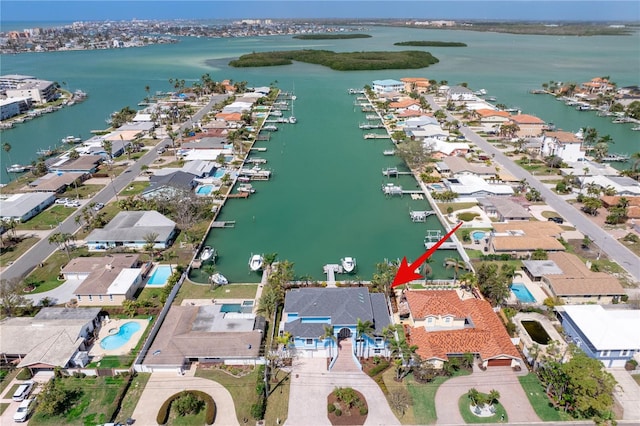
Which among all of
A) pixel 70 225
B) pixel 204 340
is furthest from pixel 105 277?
pixel 70 225

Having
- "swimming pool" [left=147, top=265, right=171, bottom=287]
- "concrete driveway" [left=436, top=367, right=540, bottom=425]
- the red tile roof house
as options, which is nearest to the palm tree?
the red tile roof house

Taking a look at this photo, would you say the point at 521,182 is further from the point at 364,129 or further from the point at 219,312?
the point at 219,312

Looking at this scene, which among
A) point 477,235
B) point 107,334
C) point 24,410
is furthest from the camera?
point 477,235

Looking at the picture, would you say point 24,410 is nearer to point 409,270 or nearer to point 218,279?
point 218,279

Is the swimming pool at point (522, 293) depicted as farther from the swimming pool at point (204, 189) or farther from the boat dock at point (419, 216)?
the swimming pool at point (204, 189)

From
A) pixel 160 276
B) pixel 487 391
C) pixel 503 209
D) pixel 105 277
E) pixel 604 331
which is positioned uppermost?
pixel 503 209

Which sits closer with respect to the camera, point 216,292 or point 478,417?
point 478,417

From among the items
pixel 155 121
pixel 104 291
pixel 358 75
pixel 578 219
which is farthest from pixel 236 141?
pixel 358 75
